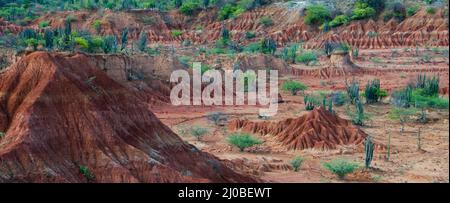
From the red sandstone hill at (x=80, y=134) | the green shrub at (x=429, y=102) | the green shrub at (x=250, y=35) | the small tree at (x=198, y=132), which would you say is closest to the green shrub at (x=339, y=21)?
the green shrub at (x=250, y=35)

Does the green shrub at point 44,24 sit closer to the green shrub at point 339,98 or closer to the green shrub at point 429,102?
the green shrub at point 339,98

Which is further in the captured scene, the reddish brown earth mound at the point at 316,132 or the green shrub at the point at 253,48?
the green shrub at the point at 253,48

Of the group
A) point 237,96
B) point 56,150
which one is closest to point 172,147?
point 56,150

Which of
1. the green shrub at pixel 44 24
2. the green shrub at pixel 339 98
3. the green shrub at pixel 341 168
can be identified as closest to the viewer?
the green shrub at pixel 341 168

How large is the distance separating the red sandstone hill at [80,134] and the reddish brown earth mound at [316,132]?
8771 millimetres

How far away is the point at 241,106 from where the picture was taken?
44.0m

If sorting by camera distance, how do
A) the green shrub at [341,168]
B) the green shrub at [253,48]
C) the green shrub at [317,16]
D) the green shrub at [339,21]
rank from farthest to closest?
the green shrub at [317,16], the green shrub at [339,21], the green shrub at [253,48], the green shrub at [341,168]

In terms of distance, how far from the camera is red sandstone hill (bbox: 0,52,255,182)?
64.4 feet

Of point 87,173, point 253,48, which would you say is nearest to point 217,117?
point 87,173

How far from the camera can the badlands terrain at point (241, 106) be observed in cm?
2073

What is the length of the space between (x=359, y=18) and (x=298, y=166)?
58.0 meters

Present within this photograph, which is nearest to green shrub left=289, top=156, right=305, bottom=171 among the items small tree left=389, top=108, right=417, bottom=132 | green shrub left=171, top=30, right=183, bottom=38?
small tree left=389, top=108, right=417, bottom=132

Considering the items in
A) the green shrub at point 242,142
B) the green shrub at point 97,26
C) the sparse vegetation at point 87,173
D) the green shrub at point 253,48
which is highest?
the sparse vegetation at point 87,173

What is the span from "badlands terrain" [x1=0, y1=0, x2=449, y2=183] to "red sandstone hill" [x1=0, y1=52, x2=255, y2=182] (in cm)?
4
